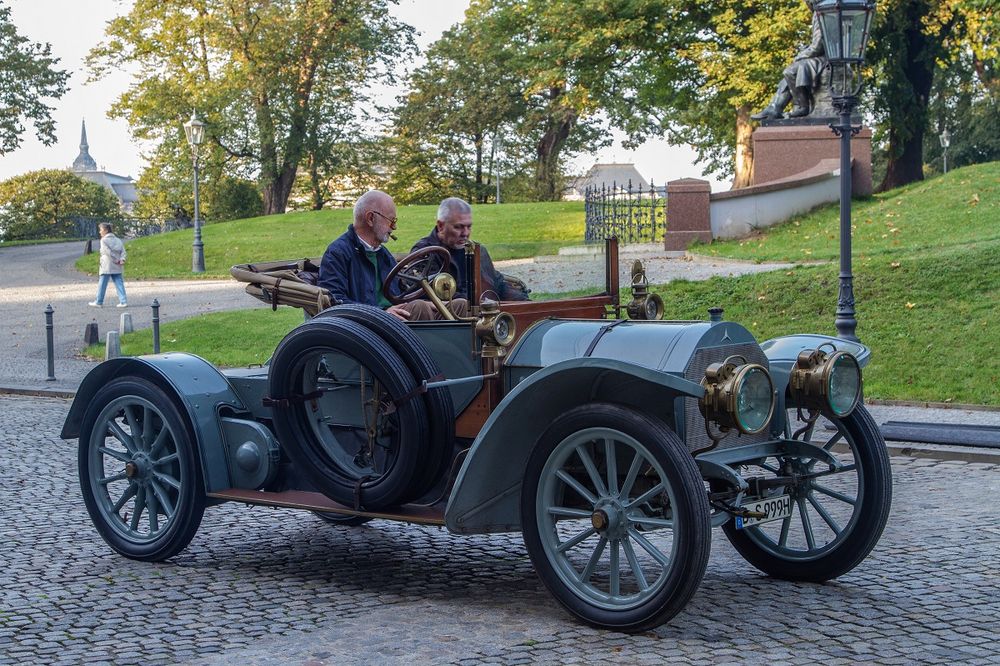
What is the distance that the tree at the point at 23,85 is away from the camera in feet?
165

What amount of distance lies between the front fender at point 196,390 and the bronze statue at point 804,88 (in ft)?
73.4

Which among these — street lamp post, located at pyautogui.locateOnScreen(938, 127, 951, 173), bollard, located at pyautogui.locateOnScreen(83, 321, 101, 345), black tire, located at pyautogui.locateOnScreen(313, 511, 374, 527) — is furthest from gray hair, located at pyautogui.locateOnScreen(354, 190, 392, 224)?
street lamp post, located at pyautogui.locateOnScreen(938, 127, 951, 173)

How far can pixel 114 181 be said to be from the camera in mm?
168250

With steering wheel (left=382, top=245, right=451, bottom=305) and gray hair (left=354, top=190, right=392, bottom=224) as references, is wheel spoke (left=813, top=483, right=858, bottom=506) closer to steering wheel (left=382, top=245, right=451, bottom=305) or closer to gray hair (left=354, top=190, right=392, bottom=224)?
steering wheel (left=382, top=245, right=451, bottom=305)

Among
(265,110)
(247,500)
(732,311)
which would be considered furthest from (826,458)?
(265,110)

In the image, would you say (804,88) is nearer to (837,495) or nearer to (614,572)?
(837,495)

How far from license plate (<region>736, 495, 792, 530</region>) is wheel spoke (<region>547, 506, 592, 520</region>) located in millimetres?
615

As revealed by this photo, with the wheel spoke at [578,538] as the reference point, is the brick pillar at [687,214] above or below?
above

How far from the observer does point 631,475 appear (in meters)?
4.79

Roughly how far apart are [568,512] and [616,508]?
20 centimetres

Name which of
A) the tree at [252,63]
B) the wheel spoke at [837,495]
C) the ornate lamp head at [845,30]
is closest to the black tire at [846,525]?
the wheel spoke at [837,495]

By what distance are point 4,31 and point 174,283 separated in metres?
26.2

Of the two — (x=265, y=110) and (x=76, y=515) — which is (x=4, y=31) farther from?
(x=76, y=515)

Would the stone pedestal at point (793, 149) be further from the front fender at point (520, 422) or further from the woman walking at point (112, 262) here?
the front fender at point (520, 422)
